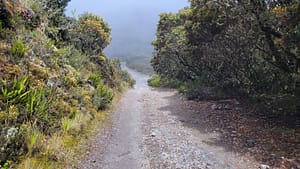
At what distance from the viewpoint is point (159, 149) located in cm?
736

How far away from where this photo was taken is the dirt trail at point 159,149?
20.8ft

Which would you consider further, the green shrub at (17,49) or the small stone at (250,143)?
the green shrub at (17,49)

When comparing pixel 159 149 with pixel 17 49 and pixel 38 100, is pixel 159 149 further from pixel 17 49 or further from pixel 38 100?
pixel 17 49

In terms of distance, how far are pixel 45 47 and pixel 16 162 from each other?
629cm

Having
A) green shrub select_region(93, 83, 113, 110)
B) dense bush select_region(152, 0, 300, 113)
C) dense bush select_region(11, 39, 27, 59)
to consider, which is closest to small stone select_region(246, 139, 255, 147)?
dense bush select_region(152, 0, 300, 113)

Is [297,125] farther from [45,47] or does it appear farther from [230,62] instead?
[45,47]

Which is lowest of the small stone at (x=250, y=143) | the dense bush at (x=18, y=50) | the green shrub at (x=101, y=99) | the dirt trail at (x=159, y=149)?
the dirt trail at (x=159, y=149)

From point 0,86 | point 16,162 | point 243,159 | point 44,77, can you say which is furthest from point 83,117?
point 243,159

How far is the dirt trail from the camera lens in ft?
20.8

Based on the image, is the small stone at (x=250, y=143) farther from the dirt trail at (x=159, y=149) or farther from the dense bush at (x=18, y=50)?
the dense bush at (x=18, y=50)

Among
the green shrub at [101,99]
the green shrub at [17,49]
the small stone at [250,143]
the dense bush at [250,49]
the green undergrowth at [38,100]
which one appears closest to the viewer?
the green undergrowth at [38,100]

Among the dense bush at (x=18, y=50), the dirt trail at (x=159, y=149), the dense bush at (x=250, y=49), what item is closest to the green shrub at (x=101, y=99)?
the dirt trail at (x=159, y=149)

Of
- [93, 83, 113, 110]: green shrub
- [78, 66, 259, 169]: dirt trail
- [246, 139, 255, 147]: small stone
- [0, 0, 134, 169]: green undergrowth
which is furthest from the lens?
[93, 83, 113, 110]: green shrub

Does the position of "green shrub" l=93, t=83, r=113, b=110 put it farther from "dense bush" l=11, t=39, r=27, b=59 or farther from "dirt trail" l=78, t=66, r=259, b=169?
"dense bush" l=11, t=39, r=27, b=59
